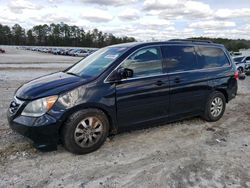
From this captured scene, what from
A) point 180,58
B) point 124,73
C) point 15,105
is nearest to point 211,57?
point 180,58

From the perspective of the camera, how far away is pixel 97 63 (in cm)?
471

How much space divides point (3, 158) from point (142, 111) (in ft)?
7.61

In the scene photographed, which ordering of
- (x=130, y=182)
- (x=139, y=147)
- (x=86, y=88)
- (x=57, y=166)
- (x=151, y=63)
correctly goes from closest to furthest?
(x=130, y=182)
(x=57, y=166)
(x=86, y=88)
(x=139, y=147)
(x=151, y=63)

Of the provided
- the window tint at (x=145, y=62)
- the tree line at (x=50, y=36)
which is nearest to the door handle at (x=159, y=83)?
the window tint at (x=145, y=62)

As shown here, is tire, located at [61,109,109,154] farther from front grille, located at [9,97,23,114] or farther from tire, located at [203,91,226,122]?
tire, located at [203,91,226,122]

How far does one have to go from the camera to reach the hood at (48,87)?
12.7 feet

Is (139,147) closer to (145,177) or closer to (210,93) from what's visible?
(145,177)

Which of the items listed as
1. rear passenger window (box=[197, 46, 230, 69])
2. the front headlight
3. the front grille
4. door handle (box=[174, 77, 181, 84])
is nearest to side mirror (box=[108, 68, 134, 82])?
the front headlight

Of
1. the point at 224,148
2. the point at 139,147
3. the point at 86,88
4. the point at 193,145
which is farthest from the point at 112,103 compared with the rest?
the point at 224,148

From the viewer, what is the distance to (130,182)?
3365mm

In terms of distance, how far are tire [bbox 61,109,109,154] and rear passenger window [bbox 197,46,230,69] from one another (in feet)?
8.52

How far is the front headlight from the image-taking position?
3793 mm

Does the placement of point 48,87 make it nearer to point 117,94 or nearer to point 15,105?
point 15,105

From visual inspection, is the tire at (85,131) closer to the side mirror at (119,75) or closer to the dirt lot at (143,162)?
the dirt lot at (143,162)
